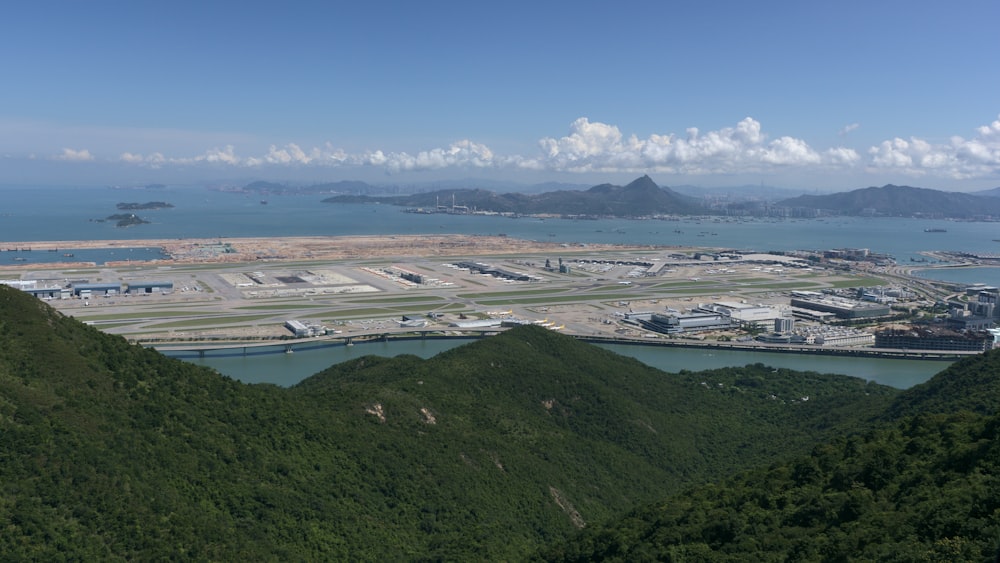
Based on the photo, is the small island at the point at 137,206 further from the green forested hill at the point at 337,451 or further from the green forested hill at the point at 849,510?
the green forested hill at the point at 849,510

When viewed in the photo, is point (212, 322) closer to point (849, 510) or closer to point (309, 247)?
point (849, 510)

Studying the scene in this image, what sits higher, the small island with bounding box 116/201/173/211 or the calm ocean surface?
the small island with bounding box 116/201/173/211

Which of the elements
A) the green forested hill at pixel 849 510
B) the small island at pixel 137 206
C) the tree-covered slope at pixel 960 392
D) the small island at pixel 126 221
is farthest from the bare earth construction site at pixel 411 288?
the small island at pixel 137 206

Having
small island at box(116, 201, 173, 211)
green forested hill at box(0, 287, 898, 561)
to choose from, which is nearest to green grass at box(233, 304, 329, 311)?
green forested hill at box(0, 287, 898, 561)

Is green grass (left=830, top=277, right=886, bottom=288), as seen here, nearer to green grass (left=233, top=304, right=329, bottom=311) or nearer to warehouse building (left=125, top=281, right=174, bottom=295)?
green grass (left=233, top=304, right=329, bottom=311)

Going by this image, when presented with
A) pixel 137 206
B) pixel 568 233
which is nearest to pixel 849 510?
pixel 568 233

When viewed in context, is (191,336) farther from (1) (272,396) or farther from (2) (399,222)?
(2) (399,222)
